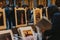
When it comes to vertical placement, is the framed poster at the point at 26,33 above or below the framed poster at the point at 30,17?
below

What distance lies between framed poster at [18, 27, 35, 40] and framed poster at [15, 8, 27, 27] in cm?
6

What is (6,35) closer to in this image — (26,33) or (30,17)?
(26,33)

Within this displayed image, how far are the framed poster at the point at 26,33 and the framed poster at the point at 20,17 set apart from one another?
0.06 meters

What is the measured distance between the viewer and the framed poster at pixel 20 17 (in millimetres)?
1500

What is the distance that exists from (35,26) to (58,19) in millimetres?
277

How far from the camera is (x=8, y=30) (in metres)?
1.42

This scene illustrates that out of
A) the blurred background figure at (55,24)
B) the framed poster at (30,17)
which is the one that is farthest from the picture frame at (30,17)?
the blurred background figure at (55,24)

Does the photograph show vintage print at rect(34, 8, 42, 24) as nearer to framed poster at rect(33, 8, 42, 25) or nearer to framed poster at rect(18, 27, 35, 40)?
framed poster at rect(33, 8, 42, 25)

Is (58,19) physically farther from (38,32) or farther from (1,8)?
(1,8)

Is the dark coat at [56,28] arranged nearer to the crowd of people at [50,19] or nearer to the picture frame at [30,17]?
the crowd of people at [50,19]

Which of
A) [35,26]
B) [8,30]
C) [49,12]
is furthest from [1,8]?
[49,12]

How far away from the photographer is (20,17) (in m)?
1.53

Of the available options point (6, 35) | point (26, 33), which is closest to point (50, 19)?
point (26, 33)

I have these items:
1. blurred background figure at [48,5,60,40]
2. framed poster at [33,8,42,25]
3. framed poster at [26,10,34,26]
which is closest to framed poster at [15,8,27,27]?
framed poster at [26,10,34,26]
